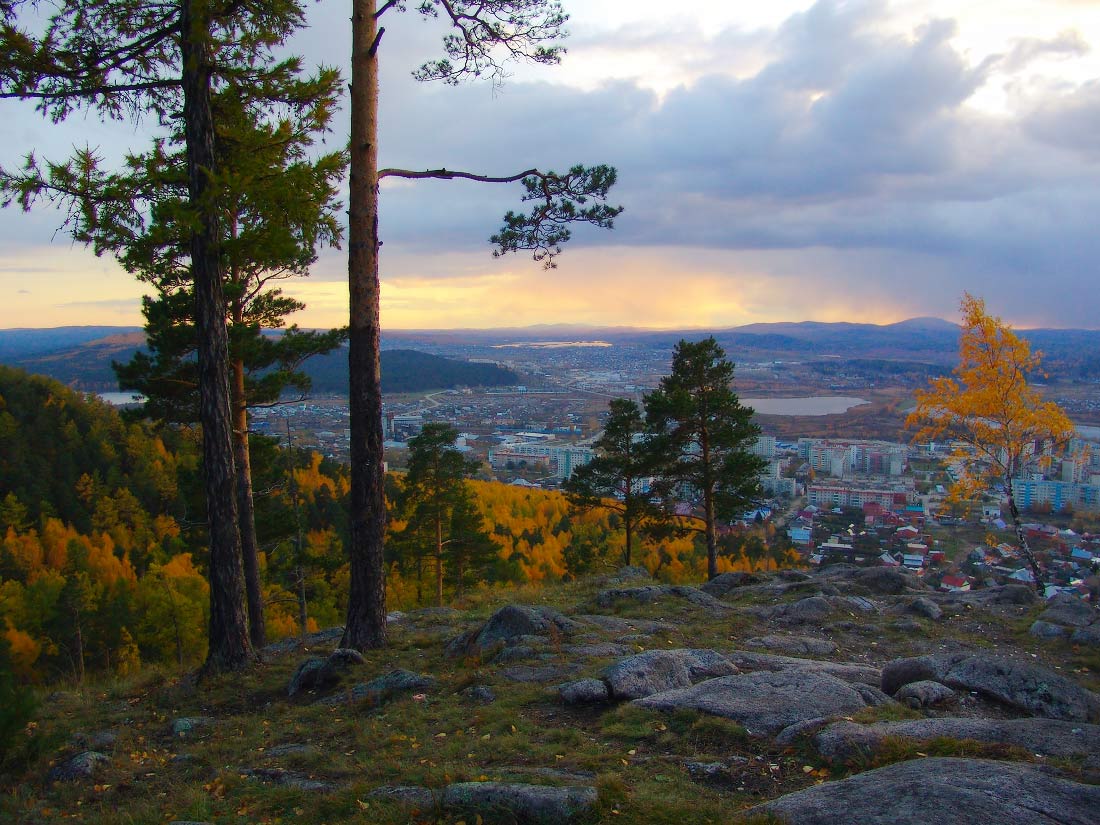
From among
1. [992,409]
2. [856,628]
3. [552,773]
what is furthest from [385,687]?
[992,409]

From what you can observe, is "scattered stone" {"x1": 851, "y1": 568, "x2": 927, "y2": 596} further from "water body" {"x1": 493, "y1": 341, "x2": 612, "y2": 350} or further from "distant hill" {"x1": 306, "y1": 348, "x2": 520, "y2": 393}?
"water body" {"x1": 493, "y1": 341, "x2": 612, "y2": 350}

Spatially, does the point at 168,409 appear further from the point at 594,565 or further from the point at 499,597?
the point at 594,565

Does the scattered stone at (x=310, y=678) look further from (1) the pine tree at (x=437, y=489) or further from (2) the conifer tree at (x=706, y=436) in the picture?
(1) the pine tree at (x=437, y=489)

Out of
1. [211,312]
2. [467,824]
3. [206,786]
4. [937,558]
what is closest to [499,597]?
[211,312]

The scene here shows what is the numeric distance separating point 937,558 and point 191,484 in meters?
22.4

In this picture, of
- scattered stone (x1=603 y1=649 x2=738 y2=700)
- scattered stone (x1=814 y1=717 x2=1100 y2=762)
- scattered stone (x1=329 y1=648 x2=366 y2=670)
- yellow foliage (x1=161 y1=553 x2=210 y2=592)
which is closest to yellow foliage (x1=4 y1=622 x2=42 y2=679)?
yellow foliage (x1=161 y1=553 x2=210 y2=592)

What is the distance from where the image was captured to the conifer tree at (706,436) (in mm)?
16344

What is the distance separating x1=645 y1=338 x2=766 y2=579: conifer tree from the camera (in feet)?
53.6

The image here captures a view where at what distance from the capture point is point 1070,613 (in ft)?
Result: 32.9

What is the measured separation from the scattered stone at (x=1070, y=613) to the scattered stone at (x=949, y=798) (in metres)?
8.35

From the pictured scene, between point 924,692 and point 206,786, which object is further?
point 924,692

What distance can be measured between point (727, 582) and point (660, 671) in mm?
7864

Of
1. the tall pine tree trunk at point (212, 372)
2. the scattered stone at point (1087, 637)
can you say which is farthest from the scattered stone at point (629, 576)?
the tall pine tree trunk at point (212, 372)

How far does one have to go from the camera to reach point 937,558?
22375 millimetres
